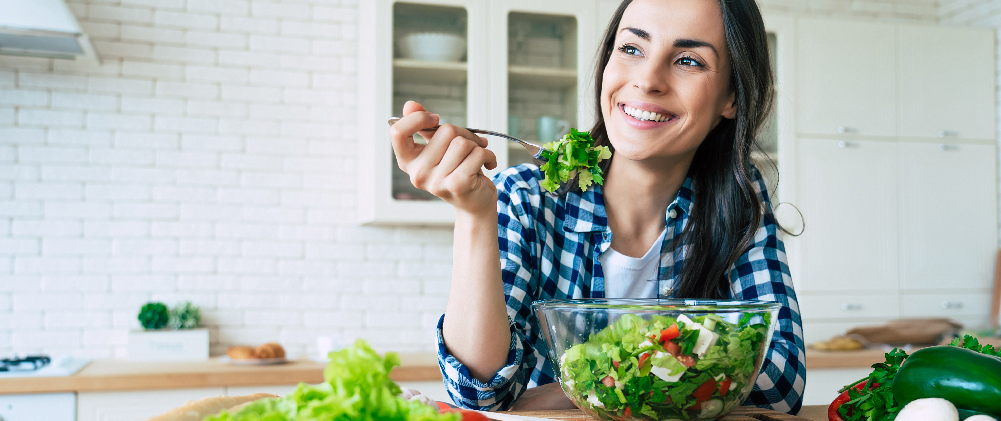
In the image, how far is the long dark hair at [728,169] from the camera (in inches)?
50.1

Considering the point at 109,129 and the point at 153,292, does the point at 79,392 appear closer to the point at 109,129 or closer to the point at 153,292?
the point at 153,292

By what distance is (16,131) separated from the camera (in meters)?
2.66

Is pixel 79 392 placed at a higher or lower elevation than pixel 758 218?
lower

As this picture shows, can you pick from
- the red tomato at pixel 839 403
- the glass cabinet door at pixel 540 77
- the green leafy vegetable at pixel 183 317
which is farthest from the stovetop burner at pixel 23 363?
the red tomato at pixel 839 403

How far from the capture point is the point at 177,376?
7.49 feet

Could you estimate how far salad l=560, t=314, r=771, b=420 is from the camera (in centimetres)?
72

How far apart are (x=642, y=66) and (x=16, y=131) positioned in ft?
7.87

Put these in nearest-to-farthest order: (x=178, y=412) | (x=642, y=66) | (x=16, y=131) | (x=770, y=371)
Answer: (x=178, y=412) < (x=770, y=371) < (x=642, y=66) < (x=16, y=131)

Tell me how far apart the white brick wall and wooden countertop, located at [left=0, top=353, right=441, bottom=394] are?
110 inches

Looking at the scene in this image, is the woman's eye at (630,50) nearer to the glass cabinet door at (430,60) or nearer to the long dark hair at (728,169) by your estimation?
the long dark hair at (728,169)

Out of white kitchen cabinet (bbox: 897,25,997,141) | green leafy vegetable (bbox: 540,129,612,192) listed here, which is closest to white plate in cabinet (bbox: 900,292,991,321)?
white kitchen cabinet (bbox: 897,25,997,141)

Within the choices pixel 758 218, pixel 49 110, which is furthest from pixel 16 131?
pixel 758 218

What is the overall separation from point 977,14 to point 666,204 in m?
2.90

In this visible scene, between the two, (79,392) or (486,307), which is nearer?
(486,307)
